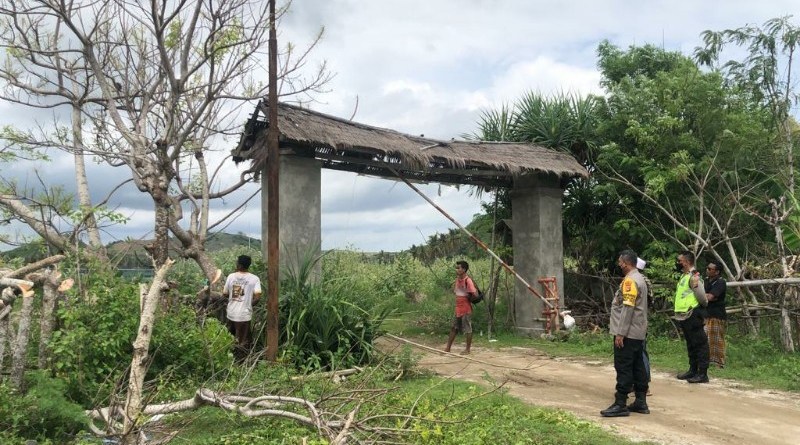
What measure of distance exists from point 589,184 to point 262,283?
725cm

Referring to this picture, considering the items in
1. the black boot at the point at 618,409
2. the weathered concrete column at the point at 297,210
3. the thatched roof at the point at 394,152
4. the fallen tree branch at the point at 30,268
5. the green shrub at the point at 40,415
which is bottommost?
the black boot at the point at 618,409

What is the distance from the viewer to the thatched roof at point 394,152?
868 cm

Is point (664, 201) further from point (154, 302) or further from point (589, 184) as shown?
point (154, 302)

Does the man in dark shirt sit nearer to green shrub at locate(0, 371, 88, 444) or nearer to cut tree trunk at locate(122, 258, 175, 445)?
cut tree trunk at locate(122, 258, 175, 445)

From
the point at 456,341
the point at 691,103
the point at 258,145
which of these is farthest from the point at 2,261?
the point at 691,103

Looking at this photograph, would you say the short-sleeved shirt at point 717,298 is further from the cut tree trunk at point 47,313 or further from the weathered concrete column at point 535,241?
the cut tree trunk at point 47,313

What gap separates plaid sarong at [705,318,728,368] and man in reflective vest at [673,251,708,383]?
20.6 inches

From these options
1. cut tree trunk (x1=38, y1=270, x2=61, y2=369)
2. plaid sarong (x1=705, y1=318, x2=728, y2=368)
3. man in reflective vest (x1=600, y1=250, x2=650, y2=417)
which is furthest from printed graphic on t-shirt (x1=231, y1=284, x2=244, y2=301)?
plaid sarong (x1=705, y1=318, x2=728, y2=368)

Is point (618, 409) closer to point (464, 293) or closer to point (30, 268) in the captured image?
point (464, 293)

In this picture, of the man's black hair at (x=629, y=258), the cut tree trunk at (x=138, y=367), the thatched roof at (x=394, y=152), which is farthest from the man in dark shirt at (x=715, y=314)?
the cut tree trunk at (x=138, y=367)

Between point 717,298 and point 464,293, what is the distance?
11.1 feet

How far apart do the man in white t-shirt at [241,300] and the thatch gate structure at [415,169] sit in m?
1.08

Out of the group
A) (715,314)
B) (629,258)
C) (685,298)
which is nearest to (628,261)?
(629,258)

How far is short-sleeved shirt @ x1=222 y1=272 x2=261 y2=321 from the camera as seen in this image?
24.1 ft
